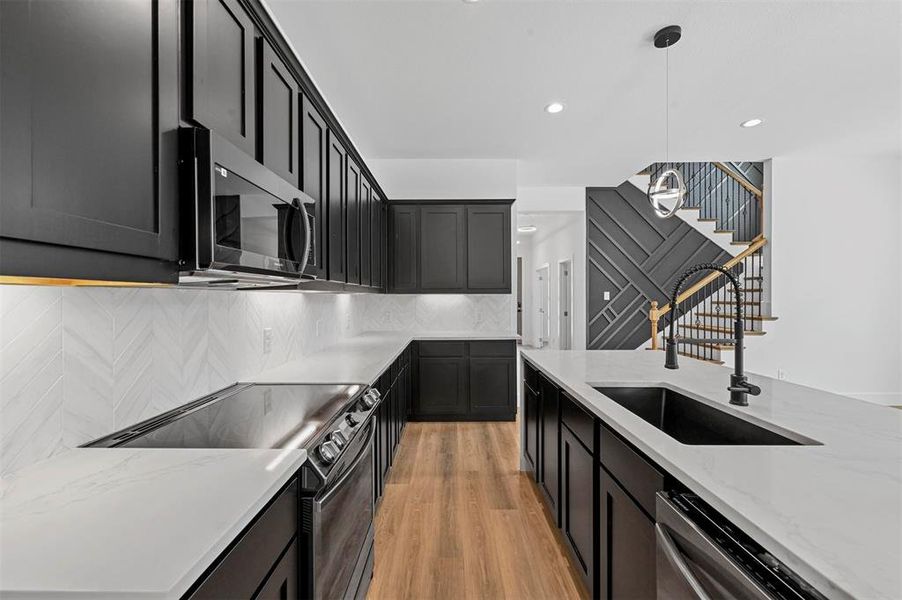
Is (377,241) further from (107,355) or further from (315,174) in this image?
(107,355)

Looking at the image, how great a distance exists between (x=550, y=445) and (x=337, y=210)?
1.92m

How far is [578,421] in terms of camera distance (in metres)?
1.88

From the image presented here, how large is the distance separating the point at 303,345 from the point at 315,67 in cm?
191

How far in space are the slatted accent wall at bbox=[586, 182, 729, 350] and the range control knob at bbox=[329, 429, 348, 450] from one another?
594cm

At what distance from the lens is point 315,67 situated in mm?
2930

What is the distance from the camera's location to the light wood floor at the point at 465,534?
2.00 m

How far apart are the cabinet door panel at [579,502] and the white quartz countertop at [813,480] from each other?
295 mm

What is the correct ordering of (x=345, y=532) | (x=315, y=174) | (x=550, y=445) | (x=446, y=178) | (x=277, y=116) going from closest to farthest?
1. (x=345, y=532)
2. (x=277, y=116)
3. (x=315, y=174)
4. (x=550, y=445)
5. (x=446, y=178)

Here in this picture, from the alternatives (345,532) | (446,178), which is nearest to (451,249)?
(446,178)

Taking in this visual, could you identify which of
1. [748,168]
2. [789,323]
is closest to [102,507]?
[789,323]

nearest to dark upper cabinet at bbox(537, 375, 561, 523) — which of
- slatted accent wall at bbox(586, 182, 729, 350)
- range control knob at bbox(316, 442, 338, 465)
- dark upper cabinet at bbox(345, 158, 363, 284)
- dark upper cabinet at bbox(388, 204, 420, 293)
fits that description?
range control knob at bbox(316, 442, 338, 465)

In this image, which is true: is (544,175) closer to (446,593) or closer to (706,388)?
(706,388)

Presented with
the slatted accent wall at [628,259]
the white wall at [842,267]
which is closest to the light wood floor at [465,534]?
the slatted accent wall at [628,259]

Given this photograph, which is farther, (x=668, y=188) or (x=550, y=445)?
(x=668, y=188)
